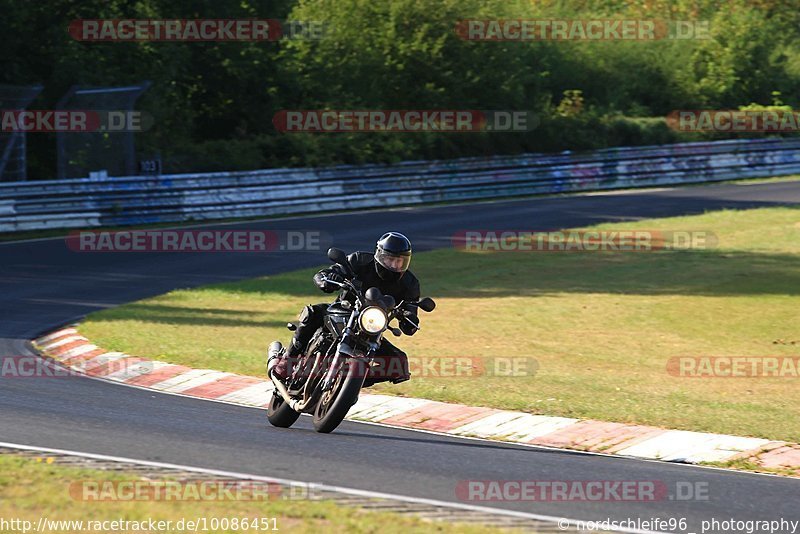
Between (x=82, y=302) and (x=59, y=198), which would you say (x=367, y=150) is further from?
(x=82, y=302)

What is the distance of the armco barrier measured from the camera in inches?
957

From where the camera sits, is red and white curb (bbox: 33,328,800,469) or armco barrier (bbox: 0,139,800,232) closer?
red and white curb (bbox: 33,328,800,469)

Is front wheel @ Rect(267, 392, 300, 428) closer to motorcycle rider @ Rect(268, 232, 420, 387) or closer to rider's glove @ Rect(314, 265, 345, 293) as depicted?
motorcycle rider @ Rect(268, 232, 420, 387)

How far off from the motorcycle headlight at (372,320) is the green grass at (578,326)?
270 cm

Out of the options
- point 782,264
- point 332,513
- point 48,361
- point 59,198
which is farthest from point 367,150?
point 332,513

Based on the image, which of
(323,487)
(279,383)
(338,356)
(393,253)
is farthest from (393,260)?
(323,487)

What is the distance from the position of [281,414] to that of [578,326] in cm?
738

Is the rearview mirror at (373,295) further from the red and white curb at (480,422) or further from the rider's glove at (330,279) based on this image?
the red and white curb at (480,422)

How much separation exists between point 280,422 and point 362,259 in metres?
1.59

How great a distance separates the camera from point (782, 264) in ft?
72.9

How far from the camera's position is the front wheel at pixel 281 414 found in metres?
9.66

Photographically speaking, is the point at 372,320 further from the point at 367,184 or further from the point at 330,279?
the point at 367,184

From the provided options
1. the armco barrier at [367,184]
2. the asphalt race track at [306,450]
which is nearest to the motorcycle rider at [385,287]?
the asphalt race track at [306,450]

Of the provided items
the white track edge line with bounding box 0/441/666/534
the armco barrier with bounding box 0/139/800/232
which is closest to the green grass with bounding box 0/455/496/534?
the white track edge line with bounding box 0/441/666/534
